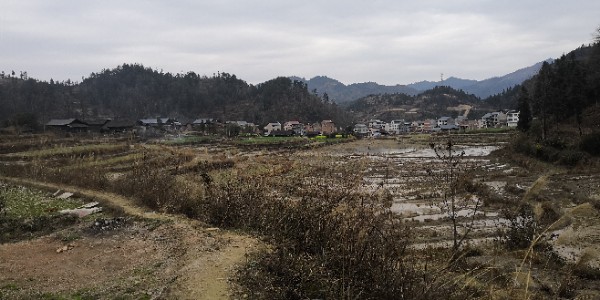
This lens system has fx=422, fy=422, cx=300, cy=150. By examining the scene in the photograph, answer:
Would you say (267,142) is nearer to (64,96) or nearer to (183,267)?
(183,267)

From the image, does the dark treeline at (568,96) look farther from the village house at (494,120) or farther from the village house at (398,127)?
the village house at (398,127)

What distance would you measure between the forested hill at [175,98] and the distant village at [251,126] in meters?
8.91

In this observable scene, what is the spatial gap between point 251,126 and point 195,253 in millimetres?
68027

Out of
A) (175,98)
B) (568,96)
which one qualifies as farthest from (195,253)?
(175,98)

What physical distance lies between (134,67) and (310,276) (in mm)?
130382

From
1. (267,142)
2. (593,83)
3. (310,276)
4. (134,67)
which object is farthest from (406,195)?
(134,67)

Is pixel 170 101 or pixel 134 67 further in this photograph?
pixel 134 67

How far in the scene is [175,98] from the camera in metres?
100

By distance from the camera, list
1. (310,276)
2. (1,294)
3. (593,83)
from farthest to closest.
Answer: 1. (593,83)
2. (1,294)
3. (310,276)

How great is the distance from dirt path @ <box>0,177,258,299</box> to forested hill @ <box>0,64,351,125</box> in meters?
73.6

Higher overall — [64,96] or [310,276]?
[64,96]

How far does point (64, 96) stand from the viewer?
84625 mm

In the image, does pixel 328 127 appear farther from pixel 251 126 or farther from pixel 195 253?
pixel 195 253

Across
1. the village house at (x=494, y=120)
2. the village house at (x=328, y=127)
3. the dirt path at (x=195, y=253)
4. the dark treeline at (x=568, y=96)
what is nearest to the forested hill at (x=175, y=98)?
the village house at (x=328, y=127)
